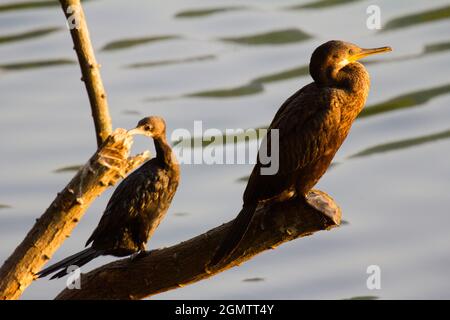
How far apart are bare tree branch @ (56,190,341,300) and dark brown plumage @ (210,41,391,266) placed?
0.24ft

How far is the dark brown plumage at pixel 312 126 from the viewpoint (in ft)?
18.9

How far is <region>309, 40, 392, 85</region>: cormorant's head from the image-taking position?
19.4ft

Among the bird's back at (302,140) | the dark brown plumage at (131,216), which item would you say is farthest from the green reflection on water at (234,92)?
the bird's back at (302,140)

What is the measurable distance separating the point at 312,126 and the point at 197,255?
745 millimetres

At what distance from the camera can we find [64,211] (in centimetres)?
570

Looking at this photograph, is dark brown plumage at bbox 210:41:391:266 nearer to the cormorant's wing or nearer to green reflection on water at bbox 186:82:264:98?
the cormorant's wing

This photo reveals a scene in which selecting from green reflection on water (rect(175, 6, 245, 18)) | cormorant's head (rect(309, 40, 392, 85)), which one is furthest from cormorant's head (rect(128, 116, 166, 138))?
green reflection on water (rect(175, 6, 245, 18))

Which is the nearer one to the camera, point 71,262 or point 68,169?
point 71,262

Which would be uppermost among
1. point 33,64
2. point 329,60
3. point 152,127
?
point 329,60

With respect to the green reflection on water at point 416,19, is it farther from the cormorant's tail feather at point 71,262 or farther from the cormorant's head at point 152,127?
the cormorant's tail feather at point 71,262

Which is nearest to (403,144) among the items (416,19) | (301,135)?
(416,19)

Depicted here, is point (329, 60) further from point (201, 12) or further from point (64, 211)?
point (201, 12)

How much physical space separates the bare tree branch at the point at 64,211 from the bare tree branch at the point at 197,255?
0.83 feet

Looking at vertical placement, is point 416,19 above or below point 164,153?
below
